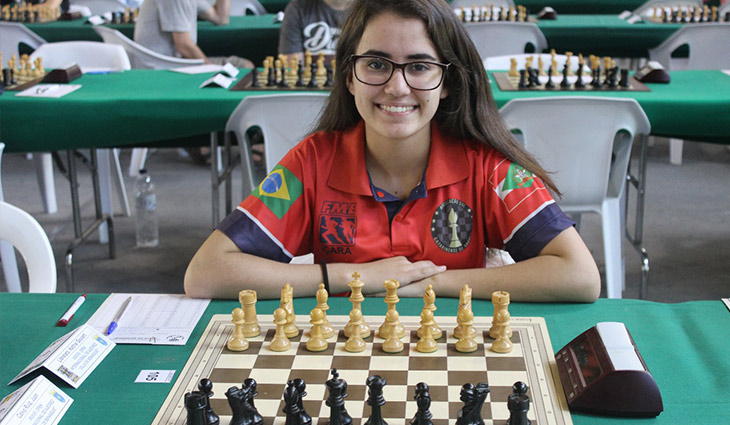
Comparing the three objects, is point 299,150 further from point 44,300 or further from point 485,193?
point 44,300

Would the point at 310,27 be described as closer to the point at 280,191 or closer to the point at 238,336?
the point at 280,191

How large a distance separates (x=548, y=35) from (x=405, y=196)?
4.17 m

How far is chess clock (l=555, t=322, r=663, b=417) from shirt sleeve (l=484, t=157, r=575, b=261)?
1.77 ft

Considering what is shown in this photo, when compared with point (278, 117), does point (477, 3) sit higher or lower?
higher

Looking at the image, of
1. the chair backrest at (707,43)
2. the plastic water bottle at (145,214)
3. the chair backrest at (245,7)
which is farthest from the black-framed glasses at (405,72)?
the chair backrest at (245,7)

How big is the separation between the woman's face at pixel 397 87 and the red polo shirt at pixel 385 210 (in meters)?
0.16

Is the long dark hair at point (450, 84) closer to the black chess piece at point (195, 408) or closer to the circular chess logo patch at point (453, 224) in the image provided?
the circular chess logo patch at point (453, 224)

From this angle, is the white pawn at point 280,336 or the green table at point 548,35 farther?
the green table at point 548,35

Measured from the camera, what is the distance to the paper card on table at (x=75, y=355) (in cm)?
135

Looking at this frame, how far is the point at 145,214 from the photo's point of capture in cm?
440

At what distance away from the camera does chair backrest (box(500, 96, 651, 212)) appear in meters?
2.90

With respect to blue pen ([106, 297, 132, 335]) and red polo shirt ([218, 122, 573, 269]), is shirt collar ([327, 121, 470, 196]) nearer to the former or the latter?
red polo shirt ([218, 122, 573, 269])

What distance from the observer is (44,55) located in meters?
4.38

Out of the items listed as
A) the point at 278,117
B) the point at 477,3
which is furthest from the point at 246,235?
the point at 477,3
